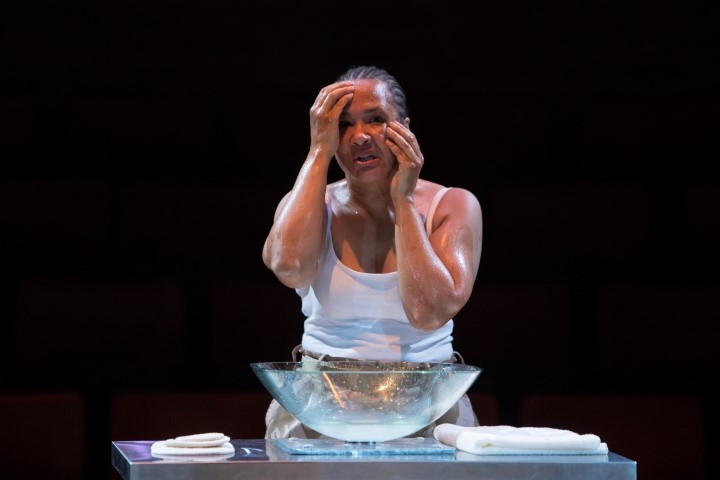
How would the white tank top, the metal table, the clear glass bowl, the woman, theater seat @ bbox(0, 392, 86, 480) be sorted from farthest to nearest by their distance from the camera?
1. theater seat @ bbox(0, 392, 86, 480)
2. the white tank top
3. the woman
4. the clear glass bowl
5. the metal table

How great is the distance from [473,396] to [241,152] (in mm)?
1150

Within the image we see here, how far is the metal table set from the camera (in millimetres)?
1210

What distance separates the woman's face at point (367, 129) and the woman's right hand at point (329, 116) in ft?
0.08

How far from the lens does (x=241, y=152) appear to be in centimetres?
326

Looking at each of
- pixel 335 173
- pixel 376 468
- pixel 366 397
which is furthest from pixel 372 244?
pixel 335 173

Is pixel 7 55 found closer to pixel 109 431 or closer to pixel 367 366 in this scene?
pixel 109 431

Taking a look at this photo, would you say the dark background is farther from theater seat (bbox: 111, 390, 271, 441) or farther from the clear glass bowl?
the clear glass bowl

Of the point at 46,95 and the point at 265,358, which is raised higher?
the point at 46,95

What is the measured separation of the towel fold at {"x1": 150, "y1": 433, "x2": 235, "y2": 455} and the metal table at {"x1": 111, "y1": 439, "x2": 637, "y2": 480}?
0.04 metres

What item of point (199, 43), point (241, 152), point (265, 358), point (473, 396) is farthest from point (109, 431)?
point (199, 43)

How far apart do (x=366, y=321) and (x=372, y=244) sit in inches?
5.7

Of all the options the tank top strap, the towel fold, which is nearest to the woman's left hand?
the tank top strap

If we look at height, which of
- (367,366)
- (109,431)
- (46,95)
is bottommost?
(109,431)

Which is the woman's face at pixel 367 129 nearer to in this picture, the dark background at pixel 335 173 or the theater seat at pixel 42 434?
the dark background at pixel 335 173
